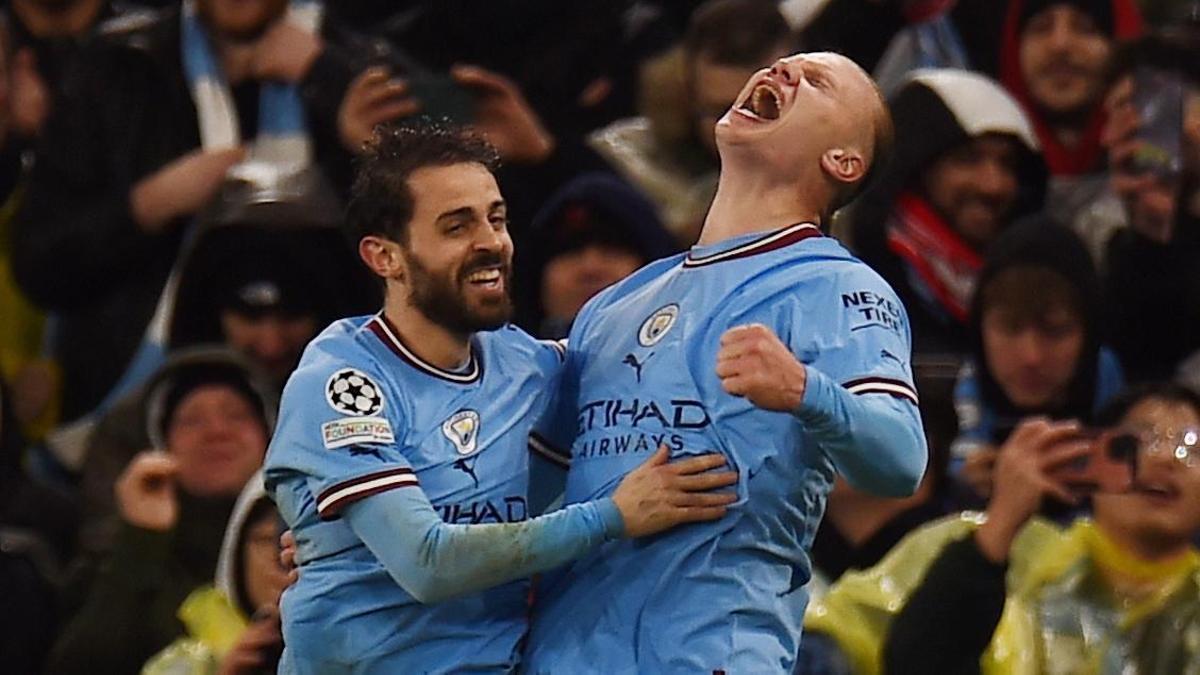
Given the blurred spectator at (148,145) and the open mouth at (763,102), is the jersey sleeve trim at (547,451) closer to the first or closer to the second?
the open mouth at (763,102)

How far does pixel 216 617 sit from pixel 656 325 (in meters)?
1.96

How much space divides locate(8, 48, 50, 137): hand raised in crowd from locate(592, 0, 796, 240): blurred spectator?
145 centimetres

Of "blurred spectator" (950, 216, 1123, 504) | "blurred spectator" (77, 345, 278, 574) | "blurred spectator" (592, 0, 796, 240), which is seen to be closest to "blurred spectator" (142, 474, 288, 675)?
"blurred spectator" (77, 345, 278, 574)

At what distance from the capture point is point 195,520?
6797mm

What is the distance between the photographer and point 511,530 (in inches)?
175

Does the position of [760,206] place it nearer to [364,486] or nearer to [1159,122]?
[364,486]

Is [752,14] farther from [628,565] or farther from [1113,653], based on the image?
[628,565]

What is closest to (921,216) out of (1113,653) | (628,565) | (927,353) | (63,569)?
(927,353)

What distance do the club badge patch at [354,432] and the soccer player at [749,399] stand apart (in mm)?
318

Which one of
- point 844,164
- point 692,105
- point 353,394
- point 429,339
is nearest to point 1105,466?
point 844,164

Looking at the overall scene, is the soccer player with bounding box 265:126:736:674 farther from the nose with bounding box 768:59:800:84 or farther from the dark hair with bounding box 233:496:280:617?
the dark hair with bounding box 233:496:280:617

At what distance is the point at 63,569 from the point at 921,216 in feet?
6.78

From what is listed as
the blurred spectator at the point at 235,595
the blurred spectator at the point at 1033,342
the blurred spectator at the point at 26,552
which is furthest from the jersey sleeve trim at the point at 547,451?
the blurred spectator at the point at 26,552

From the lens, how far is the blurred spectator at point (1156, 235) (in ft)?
22.2
